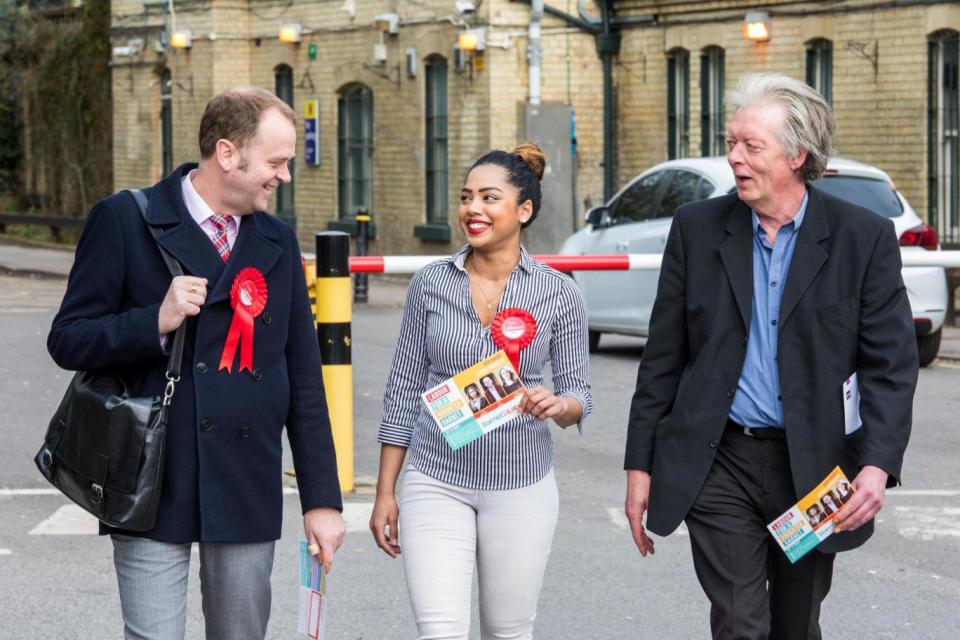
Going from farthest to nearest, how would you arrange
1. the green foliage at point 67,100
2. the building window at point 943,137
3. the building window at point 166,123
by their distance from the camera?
the green foliage at point 67,100, the building window at point 166,123, the building window at point 943,137

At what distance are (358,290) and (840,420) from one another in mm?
18497

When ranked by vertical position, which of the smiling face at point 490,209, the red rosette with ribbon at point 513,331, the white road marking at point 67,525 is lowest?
the white road marking at point 67,525

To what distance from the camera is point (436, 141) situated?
27328 millimetres

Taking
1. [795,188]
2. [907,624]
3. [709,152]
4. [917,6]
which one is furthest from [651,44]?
[795,188]

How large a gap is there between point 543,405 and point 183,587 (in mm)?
1043

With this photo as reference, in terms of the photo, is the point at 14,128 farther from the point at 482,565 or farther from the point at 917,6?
the point at 482,565

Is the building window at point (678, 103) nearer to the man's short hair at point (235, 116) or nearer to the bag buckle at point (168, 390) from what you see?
the man's short hair at point (235, 116)

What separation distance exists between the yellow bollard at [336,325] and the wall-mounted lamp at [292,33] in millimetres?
21259

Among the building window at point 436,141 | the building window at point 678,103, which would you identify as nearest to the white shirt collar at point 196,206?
the building window at point 678,103

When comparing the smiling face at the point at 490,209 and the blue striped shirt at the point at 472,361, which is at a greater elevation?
the smiling face at the point at 490,209

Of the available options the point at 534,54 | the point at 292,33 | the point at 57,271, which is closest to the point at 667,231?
the point at 534,54

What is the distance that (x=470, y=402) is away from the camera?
481 cm

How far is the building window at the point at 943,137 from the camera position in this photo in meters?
21.0

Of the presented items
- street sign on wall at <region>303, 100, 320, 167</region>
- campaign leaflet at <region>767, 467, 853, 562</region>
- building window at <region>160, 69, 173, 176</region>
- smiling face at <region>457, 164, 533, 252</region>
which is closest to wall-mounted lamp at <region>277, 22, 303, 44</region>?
street sign on wall at <region>303, 100, 320, 167</region>
